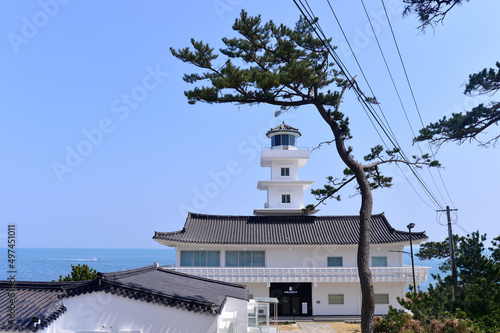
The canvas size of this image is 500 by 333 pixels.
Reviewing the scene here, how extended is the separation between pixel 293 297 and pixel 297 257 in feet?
9.03

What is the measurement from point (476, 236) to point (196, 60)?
15.0 metres

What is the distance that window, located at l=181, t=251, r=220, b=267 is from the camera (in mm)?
27812

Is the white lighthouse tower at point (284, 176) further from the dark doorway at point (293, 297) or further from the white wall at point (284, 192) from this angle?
the dark doorway at point (293, 297)

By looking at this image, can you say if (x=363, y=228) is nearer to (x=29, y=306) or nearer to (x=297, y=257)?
(x=29, y=306)

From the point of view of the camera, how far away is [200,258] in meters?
27.9

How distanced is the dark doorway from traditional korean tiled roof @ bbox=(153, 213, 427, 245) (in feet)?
9.64

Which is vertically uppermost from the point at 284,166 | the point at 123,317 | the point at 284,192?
the point at 284,166

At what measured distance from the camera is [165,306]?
1110 centimetres

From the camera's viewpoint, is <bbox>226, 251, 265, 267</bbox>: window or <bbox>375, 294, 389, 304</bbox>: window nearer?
<bbox>375, 294, 389, 304</bbox>: window

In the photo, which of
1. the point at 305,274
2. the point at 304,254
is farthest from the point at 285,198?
the point at 305,274

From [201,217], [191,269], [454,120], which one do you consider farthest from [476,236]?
[201,217]

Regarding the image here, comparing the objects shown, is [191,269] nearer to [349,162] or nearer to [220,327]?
[220,327]

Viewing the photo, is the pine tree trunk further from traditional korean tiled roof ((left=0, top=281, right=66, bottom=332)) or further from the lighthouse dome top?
the lighthouse dome top

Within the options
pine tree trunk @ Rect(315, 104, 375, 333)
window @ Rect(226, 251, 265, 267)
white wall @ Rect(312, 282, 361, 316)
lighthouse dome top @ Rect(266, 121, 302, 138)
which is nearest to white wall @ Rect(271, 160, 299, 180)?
lighthouse dome top @ Rect(266, 121, 302, 138)
